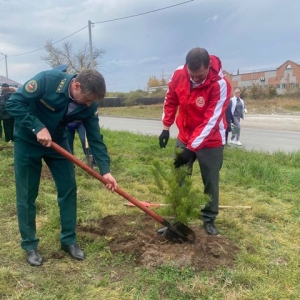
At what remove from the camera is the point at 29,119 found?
289 centimetres

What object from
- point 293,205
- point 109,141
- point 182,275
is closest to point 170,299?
point 182,275

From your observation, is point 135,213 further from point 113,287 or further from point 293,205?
point 293,205

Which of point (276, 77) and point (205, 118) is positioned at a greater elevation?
point (276, 77)

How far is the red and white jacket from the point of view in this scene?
11.7ft

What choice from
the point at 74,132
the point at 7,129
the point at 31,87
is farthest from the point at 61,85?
the point at 7,129

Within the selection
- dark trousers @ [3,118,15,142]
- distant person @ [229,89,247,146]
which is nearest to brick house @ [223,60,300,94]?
distant person @ [229,89,247,146]

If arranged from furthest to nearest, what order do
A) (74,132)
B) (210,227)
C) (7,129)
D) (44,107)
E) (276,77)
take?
(276,77) → (7,129) → (74,132) → (210,227) → (44,107)

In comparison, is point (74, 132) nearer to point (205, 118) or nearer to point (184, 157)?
point (184, 157)

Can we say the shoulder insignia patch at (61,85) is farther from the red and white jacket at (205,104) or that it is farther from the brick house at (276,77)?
the brick house at (276,77)

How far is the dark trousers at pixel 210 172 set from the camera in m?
3.72

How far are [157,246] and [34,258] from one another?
1075mm

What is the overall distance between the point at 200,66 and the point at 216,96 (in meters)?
0.40

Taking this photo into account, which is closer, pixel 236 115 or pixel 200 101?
pixel 200 101

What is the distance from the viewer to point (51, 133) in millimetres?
3166
